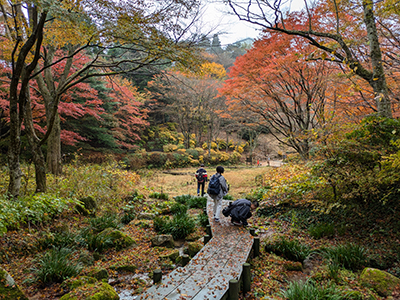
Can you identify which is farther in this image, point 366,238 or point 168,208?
point 168,208

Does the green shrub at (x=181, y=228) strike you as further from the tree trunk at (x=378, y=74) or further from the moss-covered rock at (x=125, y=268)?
the tree trunk at (x=378, y=74)

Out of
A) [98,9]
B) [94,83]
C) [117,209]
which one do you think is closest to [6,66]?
[94,83]

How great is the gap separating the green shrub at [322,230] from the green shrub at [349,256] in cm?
80

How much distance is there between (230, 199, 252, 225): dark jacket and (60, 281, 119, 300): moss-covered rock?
125 inches

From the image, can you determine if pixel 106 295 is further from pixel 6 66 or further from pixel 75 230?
pixel 6 66

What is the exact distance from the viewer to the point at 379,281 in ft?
11.0

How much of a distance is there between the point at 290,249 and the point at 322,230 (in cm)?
116

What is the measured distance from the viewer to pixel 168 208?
8219 mm

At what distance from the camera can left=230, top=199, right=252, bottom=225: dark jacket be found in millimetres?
5512

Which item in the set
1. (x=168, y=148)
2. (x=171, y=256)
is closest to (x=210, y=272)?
(x=171, y=256)

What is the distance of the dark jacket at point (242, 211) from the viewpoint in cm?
551

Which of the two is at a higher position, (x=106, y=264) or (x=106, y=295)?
(x=106, y=295)

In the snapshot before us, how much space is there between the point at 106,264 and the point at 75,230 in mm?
1711

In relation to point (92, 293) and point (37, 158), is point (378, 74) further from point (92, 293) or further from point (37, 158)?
point (37, 158)
